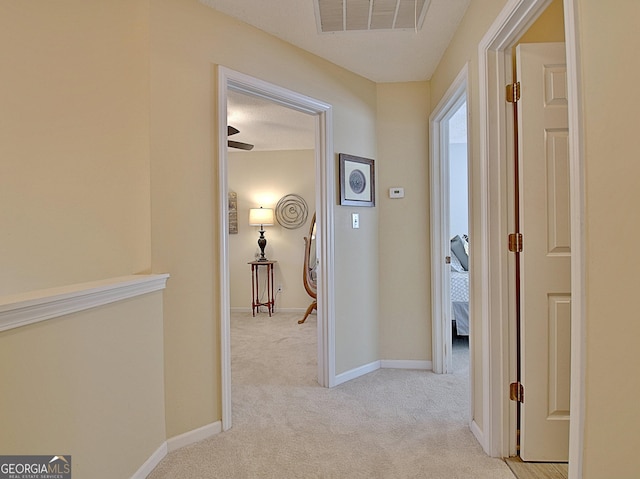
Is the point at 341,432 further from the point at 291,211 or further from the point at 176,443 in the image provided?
the point at 291,211

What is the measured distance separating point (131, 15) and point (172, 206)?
100 cm

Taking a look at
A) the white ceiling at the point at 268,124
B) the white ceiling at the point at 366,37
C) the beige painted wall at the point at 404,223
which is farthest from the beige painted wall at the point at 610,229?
the white ceiling at the point at 268,124

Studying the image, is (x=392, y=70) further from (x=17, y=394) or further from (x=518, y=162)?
(x=17, y=394)

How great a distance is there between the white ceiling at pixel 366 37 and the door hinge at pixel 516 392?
2.01 metres

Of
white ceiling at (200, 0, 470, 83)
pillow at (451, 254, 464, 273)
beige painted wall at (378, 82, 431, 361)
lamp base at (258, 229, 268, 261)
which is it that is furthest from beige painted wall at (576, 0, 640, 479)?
lamp base at (258, 229, 268, 261)

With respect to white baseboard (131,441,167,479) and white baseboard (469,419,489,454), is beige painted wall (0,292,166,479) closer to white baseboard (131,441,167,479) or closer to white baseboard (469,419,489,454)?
white baseboard (131,441,167,479)

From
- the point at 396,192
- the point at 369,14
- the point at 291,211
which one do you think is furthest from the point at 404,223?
the point at 291,211

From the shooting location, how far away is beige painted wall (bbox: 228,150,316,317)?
5457 mm

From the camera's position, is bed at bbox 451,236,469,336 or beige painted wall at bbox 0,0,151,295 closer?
beige painted wall at bbox 0,0,151,295

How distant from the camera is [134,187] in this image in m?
1.85

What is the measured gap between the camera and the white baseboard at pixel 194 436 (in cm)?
183

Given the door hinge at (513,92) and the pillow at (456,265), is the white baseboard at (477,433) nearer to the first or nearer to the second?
the door hinge at (513,92)
